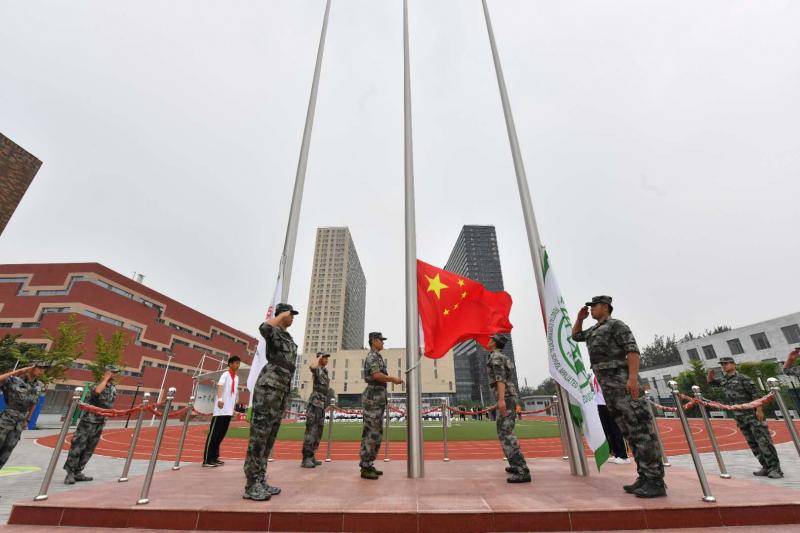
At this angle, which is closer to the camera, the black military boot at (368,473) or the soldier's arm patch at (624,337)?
the soldier's arm patch at (624,337)

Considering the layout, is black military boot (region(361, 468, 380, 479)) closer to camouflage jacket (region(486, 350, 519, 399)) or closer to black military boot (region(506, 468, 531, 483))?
black military boot (region(506, 468, 531, 483))

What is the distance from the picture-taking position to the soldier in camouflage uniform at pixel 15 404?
5.22 m

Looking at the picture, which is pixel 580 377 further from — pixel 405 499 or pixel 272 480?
pixel 272 480

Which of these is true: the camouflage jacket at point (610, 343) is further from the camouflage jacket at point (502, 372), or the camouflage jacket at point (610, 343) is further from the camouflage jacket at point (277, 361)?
the camouflage jacket at point (277, 361)

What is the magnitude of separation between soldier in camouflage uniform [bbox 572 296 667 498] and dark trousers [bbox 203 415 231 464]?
6673mm

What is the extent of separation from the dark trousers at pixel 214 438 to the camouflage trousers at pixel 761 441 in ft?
30.2

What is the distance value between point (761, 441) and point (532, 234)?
16.3 feet

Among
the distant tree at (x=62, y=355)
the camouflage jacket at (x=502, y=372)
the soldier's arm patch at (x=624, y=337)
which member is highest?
the distant tree at (x=62, y=355)

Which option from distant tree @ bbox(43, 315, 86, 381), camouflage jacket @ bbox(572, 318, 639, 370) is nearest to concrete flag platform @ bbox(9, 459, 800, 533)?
camouflage jacket @ bbox(572, 318, 639, 370)

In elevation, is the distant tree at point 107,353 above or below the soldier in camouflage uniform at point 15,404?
above

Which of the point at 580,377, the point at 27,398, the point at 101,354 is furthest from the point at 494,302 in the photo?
the point at 101,354

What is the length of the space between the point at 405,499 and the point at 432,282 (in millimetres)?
3411

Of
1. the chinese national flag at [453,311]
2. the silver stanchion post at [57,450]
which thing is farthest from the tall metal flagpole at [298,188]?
the silver stanchion post at [57,450]

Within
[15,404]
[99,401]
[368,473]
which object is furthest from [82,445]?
[368,473]
